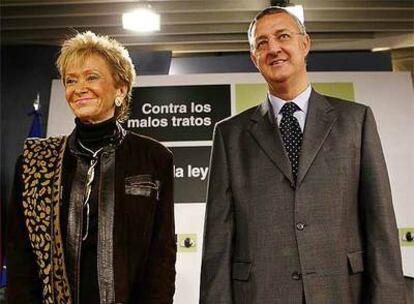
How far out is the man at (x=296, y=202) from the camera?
1.60 meters

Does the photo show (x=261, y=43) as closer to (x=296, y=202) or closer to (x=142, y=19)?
(x=296, y=202)

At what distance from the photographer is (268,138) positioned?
5.76ft

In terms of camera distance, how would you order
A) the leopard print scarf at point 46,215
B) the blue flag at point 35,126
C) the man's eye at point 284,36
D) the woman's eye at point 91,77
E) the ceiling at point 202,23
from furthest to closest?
1. the blue flag at point 35,126
2. the ceiling at point 202,23
3. the man's eye at point 284,36
4. the woman's eye at point 91,77
5. the leopard print scarf at point 46,215

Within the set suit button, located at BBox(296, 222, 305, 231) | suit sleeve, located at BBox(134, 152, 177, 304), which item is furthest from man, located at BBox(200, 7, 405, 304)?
suit sleeve, located at BBox(134, 152, 177, 304)

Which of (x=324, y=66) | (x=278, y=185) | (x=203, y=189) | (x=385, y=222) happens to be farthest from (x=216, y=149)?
(x=324, y=66)

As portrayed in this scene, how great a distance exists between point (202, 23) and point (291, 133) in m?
3.18

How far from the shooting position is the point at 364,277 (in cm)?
165

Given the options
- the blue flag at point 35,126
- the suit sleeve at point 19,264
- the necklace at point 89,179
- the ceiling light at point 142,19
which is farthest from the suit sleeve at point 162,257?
the blue flag at point 35,126

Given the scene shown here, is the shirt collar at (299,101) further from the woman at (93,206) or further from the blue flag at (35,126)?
the blue flag at (35,126)

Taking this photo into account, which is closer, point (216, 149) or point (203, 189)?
point (216, 149)

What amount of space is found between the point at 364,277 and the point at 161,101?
3102 mm

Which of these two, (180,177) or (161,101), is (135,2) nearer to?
(161,101)

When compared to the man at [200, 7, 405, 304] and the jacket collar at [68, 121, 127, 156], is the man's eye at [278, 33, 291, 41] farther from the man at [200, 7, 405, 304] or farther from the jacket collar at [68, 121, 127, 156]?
the jacket collar at [68, 121, 127, 156]

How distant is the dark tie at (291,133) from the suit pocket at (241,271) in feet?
1.16
